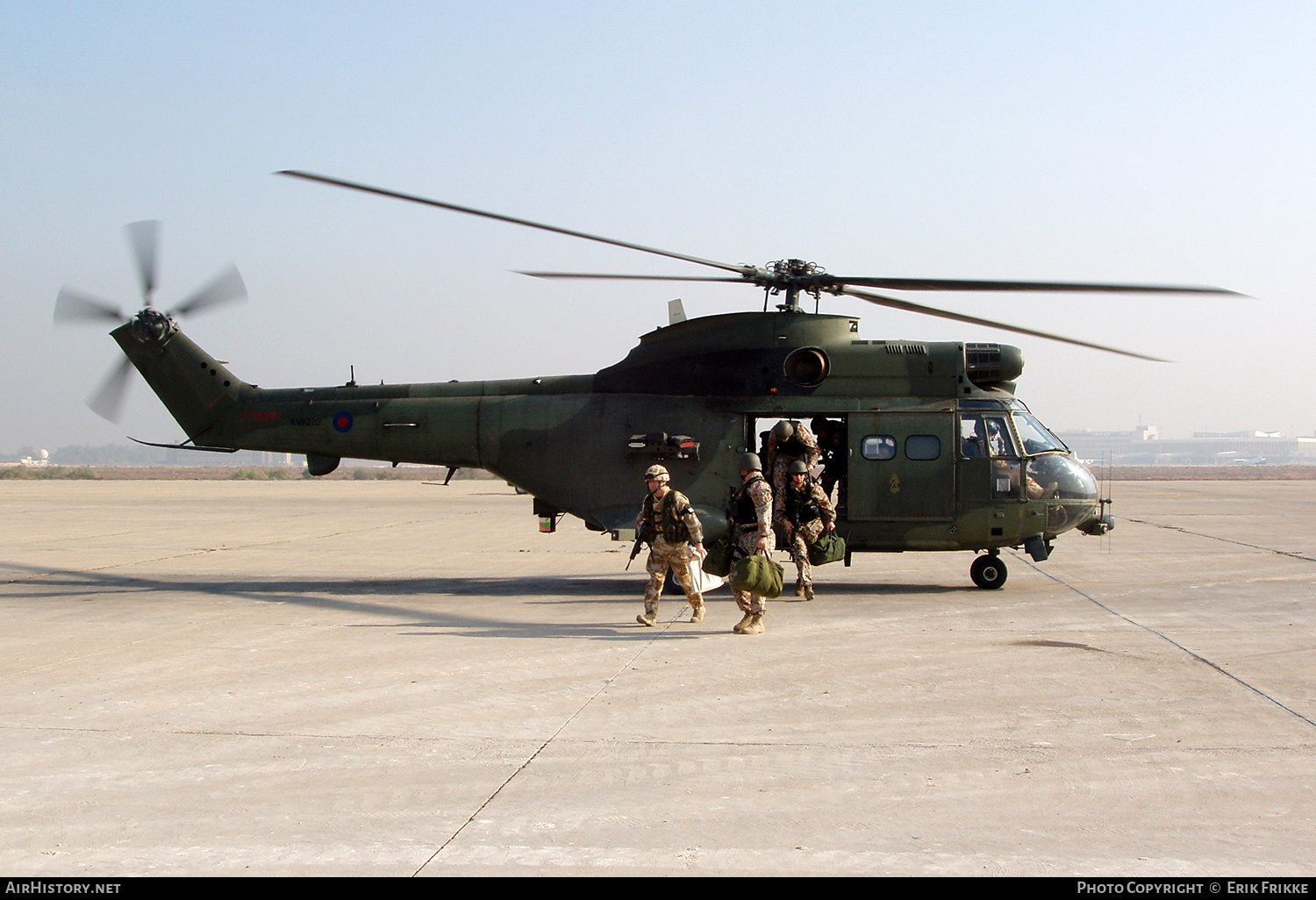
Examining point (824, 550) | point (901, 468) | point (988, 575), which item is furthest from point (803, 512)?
point (988, 575)

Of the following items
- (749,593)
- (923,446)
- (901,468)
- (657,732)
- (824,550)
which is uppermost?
(923,446)

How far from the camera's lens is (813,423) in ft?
44.0

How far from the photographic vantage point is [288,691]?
292 inches

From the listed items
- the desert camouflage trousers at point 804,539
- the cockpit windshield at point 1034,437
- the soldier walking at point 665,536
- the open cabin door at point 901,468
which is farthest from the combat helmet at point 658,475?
the cockpit windshield at point 1034,437

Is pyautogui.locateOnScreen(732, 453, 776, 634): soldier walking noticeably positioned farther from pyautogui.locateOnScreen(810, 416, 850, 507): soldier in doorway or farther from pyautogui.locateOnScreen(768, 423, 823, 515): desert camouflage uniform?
pyautogui.locateOnScreen(810, 416, 850, 507): soldier in doorway

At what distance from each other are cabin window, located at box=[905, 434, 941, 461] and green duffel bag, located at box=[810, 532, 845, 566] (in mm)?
1634

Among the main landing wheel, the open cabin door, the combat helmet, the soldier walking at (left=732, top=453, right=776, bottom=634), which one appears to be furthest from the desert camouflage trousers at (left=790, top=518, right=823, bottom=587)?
the main landing wheel

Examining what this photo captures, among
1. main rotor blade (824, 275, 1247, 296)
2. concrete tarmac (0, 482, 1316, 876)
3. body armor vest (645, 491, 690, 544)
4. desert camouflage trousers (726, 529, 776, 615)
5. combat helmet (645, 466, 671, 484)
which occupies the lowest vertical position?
concrete tarmac (0, 482, 1316, 876)

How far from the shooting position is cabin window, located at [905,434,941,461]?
41.7 ft

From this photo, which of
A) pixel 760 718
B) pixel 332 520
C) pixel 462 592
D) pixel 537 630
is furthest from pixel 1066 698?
pixel 332 520

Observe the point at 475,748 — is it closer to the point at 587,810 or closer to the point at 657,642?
the point at 587,810

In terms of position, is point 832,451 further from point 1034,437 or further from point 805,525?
point 1034,437

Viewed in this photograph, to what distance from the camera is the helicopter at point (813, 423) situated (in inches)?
498

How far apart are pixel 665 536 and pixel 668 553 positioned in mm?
166
